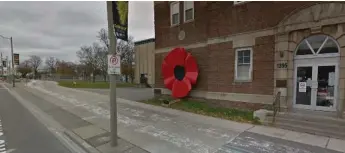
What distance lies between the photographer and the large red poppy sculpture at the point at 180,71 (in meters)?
12.4

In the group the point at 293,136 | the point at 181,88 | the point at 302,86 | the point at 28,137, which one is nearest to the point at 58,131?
the point at 28,137

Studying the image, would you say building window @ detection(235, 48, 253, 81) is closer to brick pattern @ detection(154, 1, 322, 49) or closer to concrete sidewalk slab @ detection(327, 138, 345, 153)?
brick pattern @ detection(154, 1, 322, 49)

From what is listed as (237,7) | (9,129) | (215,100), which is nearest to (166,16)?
(237,7)

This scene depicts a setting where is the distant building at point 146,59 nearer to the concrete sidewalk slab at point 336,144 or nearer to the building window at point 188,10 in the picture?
the building window at point 188,10

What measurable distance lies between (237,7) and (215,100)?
5020mm

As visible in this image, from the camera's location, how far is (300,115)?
7711 millimetres

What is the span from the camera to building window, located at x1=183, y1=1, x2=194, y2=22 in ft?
43.2

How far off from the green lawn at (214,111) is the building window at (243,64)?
5.48ft

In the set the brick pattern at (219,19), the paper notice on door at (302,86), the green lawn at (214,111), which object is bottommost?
the green lawn at (214,111)

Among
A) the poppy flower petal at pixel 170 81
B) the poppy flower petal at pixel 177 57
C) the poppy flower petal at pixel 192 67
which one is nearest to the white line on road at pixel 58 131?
the poppy flower petal at pixel 170 81

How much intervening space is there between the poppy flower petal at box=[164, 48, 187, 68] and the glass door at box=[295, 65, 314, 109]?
6070 mm

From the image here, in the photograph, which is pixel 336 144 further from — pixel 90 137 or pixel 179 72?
pixel 179 72

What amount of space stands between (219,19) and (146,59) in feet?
81.6

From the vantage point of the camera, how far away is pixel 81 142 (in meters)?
6.27
